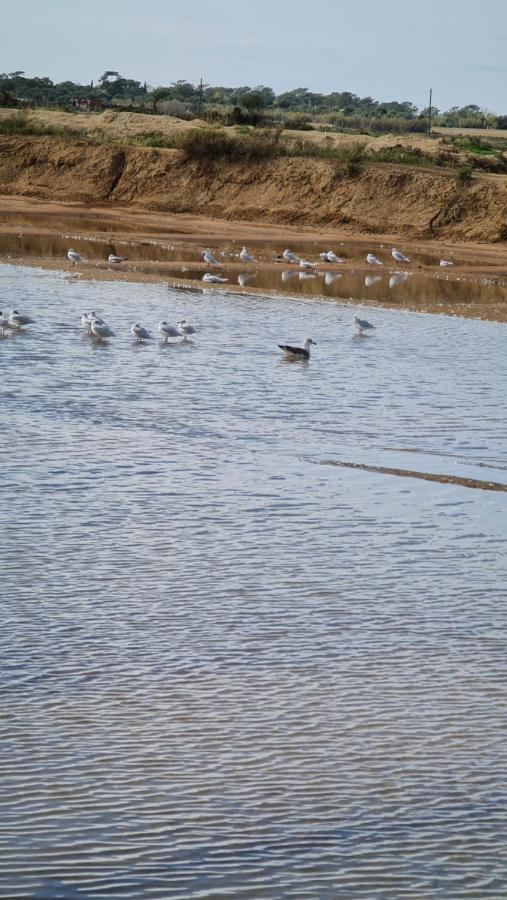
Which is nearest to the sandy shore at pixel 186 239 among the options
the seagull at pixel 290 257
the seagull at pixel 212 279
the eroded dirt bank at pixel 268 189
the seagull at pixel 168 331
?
the seagull at pixel 212 279

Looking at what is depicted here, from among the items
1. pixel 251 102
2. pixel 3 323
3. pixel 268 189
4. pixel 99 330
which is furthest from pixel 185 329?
pixel 251 102

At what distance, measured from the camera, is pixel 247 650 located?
680cm

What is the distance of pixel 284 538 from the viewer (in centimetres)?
888

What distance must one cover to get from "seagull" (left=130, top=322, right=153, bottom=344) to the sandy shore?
26.7 feet

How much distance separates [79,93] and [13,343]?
280 feet

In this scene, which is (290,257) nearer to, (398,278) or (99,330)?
(398,278)

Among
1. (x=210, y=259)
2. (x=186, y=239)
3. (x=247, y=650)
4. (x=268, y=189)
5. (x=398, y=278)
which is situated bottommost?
(x=247, y=650)

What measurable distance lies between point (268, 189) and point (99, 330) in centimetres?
2879

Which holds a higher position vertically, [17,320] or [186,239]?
[186,239]

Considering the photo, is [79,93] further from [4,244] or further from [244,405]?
[244,405]

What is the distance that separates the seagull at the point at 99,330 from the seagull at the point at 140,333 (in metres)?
0.32

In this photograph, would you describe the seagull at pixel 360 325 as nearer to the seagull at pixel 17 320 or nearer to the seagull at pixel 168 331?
the seagull at pixel 168 331

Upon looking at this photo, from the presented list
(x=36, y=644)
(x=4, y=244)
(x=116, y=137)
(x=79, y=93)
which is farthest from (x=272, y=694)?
(x=79, y=93)

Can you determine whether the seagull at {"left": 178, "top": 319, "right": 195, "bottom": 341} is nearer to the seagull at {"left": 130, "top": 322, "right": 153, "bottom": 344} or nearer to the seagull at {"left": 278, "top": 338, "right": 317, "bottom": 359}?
the seagull at {"left": 130, "top": 322, "right": 153, "bottom": 344}
